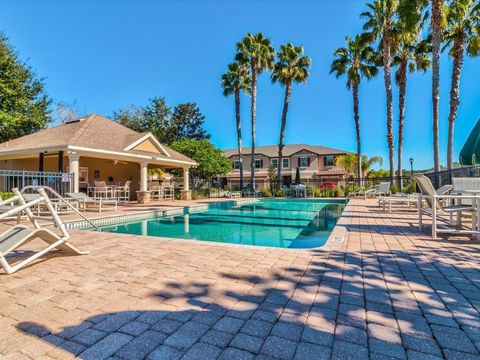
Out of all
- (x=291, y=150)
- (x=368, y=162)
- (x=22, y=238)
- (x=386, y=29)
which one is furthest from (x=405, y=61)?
(x=22, y=238)

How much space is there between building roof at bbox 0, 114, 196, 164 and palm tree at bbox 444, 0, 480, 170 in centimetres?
1664

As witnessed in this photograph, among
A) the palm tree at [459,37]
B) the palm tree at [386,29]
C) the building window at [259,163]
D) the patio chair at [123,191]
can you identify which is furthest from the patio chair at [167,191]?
the building window at [259,163]

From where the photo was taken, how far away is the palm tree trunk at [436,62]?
13.1 metres

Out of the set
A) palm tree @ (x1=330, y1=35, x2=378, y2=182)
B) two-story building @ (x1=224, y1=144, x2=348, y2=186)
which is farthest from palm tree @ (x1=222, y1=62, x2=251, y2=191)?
two-story building @ (x1=224, y1=144, x2=348, y2=186)

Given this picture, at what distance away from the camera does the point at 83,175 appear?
1816 centimetres

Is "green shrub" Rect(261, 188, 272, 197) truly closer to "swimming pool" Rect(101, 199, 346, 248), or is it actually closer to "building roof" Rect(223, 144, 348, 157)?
"swimming pool" Rect(101, 199, 346, 248)

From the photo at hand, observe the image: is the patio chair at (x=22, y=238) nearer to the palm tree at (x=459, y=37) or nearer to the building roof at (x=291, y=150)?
the palm tree at (x=459, y=37)

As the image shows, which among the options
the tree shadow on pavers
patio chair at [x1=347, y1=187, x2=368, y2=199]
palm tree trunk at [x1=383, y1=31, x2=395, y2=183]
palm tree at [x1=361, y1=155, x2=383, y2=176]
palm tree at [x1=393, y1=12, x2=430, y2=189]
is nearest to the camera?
the tree shadow on pavers

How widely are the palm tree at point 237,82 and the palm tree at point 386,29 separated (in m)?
11.1

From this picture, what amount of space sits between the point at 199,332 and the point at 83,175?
19.0 meters

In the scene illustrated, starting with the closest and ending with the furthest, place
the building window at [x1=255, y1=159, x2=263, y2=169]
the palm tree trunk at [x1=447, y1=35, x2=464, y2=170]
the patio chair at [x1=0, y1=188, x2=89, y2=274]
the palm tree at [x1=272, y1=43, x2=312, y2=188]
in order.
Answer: the patio chair at [x1=0, y1=188, x2=89, y2=274] < the palm tree trunk at [x1=447, y1=35, x2=464, y2=170] < the palm tree at [x1=272, y1=43, x2=312, y2=188] < the building window at [x1=255, y1=159, x2=263, y2=169]

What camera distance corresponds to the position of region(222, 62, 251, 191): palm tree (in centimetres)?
2665

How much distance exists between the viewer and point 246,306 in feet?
8.05

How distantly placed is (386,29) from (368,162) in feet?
60.1
